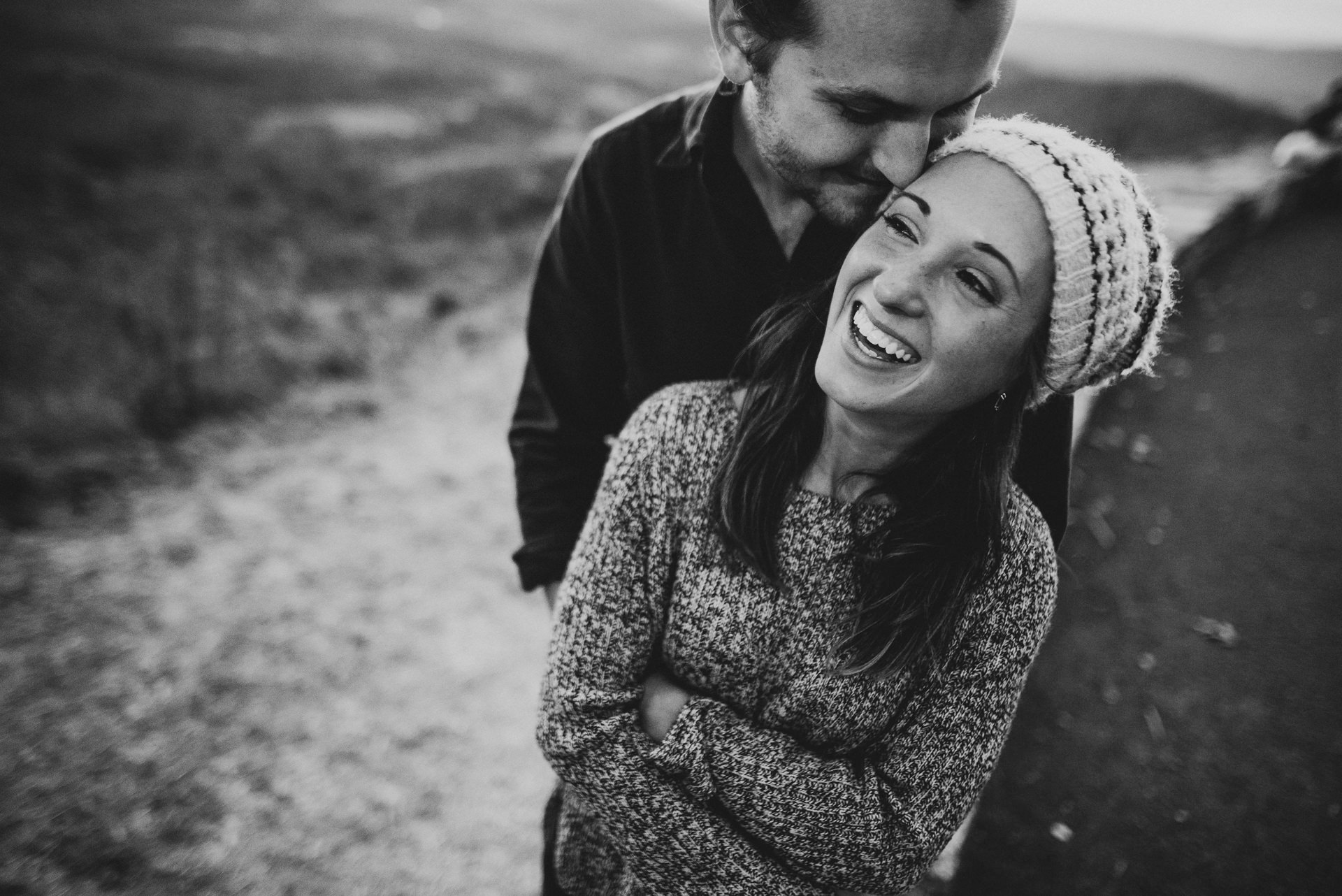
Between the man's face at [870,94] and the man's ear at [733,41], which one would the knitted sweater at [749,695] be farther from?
the man's ear at [733,41]

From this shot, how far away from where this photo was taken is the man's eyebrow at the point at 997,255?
1.20 metres

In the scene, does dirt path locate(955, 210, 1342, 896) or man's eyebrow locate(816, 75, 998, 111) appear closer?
man's eyebrow locate(816, 75, 998, 111)

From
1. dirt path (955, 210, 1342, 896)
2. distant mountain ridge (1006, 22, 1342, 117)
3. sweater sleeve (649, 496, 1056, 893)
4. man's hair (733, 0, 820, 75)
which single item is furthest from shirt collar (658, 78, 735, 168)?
distant mountain ridge (1006, 22, 1342, 117)

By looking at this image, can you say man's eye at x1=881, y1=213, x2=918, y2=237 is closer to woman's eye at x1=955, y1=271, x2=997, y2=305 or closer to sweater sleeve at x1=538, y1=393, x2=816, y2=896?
woman's eye at x1=955, y1=271, x2=997, y2=305

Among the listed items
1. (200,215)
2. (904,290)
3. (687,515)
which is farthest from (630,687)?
(200,215)

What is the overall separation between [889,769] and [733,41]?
1.51 meters

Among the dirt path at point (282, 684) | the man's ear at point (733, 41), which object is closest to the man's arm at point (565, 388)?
the man's ear at point (733, 41)

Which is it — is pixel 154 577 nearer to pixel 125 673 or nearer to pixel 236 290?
pixel 125 673

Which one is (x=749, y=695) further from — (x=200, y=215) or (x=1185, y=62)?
(x=1185, y=62)

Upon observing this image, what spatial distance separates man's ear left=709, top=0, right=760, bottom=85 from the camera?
1430mm

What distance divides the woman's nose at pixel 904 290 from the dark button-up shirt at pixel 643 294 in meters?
0.28

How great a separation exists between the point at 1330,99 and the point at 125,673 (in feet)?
51.5

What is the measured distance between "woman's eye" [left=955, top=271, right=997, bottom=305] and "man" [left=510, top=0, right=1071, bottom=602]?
22 centimetres

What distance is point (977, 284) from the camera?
1.25 m
